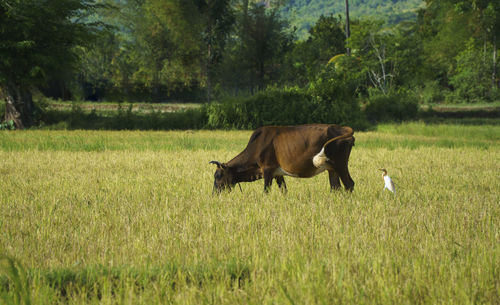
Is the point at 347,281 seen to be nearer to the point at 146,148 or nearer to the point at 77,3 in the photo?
the point at 146,148

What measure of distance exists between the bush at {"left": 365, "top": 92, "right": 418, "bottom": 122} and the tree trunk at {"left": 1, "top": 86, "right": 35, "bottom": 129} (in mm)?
20404

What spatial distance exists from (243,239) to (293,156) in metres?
2.14

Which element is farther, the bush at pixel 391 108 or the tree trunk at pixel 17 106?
the bush at pixel 391 108

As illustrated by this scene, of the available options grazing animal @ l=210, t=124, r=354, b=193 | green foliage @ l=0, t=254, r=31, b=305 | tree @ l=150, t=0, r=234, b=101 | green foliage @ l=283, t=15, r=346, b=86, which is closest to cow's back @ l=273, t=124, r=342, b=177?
grazing animal @ l=210, t=124, r=354, b=193

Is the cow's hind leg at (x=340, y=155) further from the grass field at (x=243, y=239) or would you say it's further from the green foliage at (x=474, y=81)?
the green foliage at (x=474, y=81)

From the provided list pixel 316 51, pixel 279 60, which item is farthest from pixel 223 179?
pixel 316 51

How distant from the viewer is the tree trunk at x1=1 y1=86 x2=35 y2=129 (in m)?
20.6

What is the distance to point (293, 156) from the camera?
6.30m

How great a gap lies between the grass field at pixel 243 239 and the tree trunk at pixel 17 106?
1246 cm

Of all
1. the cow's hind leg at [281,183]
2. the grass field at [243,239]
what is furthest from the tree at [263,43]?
the cow's hind leg at [281,183]

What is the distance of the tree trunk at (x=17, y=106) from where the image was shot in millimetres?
20609

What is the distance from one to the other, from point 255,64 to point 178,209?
37424mm

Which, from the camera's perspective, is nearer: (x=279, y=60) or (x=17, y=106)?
(x=17, y=106)

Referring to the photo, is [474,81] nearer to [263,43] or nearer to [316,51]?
[316,51]
